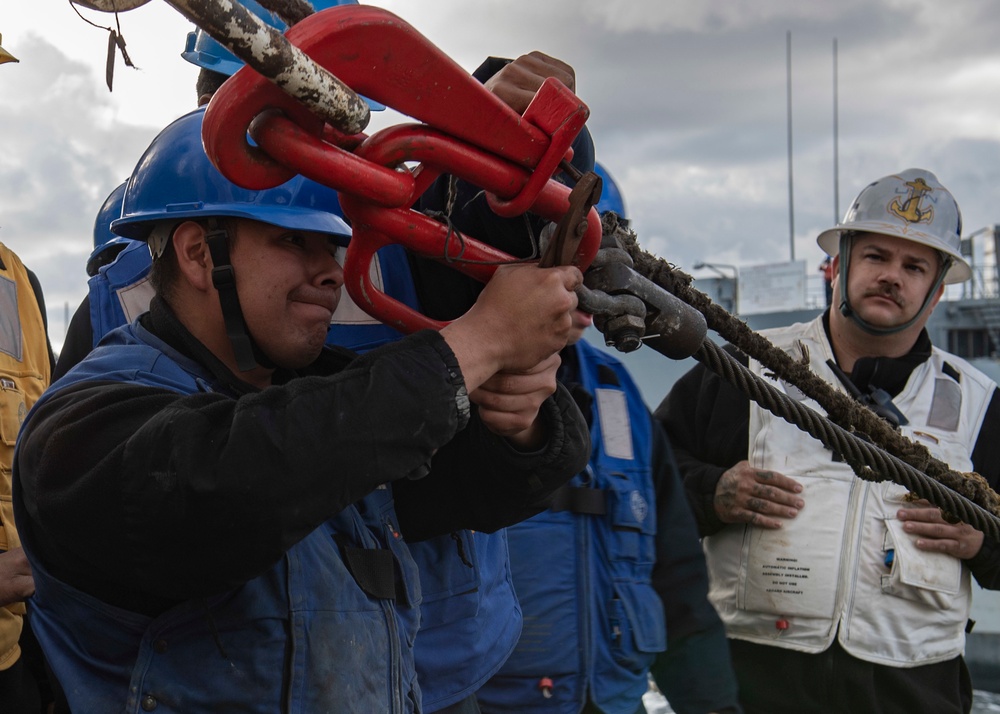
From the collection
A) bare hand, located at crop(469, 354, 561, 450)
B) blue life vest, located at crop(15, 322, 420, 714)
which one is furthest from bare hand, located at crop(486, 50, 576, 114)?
blue life vest, located at crop(15, 322, 420, 714)

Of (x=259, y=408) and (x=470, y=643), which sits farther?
(x=470, y=643)

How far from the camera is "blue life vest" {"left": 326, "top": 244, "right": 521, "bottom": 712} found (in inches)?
79.5

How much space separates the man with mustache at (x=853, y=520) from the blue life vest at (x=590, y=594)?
77 centimetres

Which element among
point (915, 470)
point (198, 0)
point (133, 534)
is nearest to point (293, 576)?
point (133, 534)

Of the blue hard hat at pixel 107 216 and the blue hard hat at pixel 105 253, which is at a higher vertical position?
the blue hard hat at pixel 107 216

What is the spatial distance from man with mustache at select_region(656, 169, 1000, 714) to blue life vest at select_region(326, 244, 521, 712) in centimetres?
135

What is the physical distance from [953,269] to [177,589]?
3609 mm

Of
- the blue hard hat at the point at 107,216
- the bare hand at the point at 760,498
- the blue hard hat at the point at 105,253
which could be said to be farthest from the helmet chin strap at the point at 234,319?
the bare hand at the point at 760,498

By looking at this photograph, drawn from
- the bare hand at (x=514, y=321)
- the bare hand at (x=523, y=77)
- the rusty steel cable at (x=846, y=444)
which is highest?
the bare hand at (x=523, y=77)

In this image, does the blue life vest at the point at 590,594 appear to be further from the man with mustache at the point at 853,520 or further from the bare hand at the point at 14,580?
the bare hand at the point at 14,580

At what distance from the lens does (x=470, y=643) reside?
2061mm

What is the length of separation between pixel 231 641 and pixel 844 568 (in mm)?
2325

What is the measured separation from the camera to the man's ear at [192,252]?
1.88 m

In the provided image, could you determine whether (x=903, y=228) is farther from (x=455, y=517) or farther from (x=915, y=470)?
(x=455, y=517)
